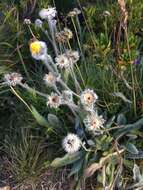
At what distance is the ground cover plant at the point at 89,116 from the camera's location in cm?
241

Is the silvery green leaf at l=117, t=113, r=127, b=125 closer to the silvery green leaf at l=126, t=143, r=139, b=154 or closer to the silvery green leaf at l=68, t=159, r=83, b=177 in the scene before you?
the silvery green leaf at l=126, t=143, r=139, b=154

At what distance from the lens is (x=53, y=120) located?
101 inches

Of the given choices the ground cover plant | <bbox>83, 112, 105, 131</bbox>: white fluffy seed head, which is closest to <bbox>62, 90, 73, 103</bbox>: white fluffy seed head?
the ground cover plant

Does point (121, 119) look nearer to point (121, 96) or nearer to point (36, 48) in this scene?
point (121, 96)

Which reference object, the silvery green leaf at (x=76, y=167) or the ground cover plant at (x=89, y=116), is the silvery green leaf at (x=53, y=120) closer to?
the ground cover plant at (x=89, y=116)

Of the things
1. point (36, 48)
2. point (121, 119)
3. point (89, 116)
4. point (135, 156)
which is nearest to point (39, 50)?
point (36, 48)

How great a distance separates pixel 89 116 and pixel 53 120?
1.00ft

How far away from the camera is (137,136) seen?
2553 mm

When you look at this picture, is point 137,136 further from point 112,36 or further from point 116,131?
point 112,36

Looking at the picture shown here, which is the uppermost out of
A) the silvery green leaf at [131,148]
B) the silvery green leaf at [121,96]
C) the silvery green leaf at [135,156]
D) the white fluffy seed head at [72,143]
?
the silvery green leaf at [121,96]

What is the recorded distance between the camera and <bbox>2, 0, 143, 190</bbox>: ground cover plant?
2414mm

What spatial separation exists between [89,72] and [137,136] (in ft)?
1.43

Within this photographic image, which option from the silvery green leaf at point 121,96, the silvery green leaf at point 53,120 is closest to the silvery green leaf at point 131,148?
the silvery green leaf at point 121,96

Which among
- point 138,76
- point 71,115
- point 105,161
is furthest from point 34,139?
point 138,76
